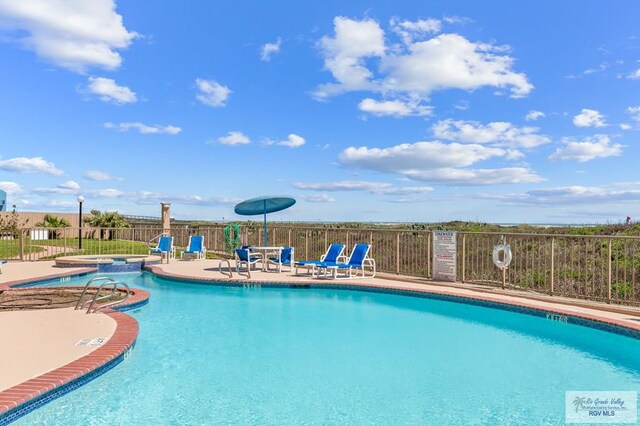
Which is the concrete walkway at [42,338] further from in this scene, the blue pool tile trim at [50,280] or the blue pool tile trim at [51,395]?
the blue pool tile trim at [50,280]

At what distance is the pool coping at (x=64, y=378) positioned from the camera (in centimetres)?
345

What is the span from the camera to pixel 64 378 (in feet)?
13.0

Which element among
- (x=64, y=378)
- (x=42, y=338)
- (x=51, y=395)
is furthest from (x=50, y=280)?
(x=51, y=395)

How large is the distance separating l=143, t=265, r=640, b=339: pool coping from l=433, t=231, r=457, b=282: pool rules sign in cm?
109

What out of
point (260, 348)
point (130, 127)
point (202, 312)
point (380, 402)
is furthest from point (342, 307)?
point (130, 127)

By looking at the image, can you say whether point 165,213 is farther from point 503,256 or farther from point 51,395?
point 51,395

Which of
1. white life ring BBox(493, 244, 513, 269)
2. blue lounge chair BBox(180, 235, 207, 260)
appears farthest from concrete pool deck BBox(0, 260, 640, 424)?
blue lounge chair BBox(180, 235, 207, 260)

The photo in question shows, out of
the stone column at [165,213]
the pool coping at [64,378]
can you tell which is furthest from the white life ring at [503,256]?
the stone column at [165,213]

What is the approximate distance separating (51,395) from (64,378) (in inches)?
7.0

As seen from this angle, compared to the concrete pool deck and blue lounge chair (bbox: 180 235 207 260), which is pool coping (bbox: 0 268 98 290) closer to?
the concrete pool deck

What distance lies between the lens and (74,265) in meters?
13.6

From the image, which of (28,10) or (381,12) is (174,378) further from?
(381,12)

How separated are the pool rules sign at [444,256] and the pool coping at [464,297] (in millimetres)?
1093

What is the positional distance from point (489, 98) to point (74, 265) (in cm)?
1468
